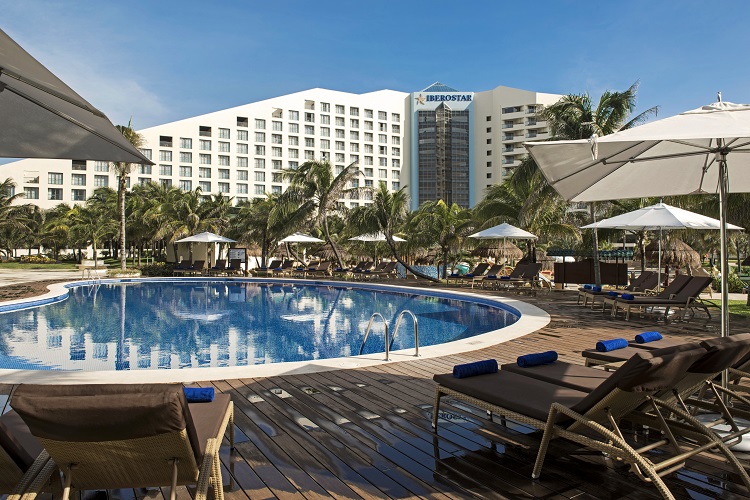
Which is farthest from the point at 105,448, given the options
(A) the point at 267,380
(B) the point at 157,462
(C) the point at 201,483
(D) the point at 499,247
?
(D) the point at 499,247

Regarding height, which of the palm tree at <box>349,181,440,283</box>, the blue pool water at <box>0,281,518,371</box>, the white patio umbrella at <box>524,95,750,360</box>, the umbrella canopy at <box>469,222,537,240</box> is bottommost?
the blue pool water at <box>0,281,518,371</box>

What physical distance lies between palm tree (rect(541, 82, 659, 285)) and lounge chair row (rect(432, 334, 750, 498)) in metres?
13.7

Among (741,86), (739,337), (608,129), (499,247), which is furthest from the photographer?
(499,247)

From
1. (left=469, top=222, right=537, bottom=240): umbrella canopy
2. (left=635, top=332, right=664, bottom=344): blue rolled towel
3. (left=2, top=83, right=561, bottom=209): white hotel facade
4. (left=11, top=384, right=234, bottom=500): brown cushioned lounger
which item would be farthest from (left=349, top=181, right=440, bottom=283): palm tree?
(left=2, top=83, right=561, bottom=209): white hotel facade

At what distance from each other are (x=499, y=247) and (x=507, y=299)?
7768 millimetres

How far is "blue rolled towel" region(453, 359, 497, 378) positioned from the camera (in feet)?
12.5

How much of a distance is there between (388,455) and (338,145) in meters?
75.5

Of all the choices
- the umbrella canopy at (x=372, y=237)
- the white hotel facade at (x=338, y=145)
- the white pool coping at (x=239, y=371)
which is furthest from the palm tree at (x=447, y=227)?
the white hotel facade at (x=338, y=145)

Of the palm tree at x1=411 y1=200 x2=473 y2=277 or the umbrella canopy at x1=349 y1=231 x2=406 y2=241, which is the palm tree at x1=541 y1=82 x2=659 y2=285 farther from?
the umbrella canopy at x1=349 y1=231 x2=406 y2=241

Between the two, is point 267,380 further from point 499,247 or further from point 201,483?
point 499,247

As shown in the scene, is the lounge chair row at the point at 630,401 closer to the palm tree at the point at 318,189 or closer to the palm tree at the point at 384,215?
the palm tree at the point at 384,215

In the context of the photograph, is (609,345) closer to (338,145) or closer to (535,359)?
(535,359)

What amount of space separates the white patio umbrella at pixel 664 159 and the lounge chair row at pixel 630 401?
94 cm

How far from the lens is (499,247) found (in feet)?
70.3
